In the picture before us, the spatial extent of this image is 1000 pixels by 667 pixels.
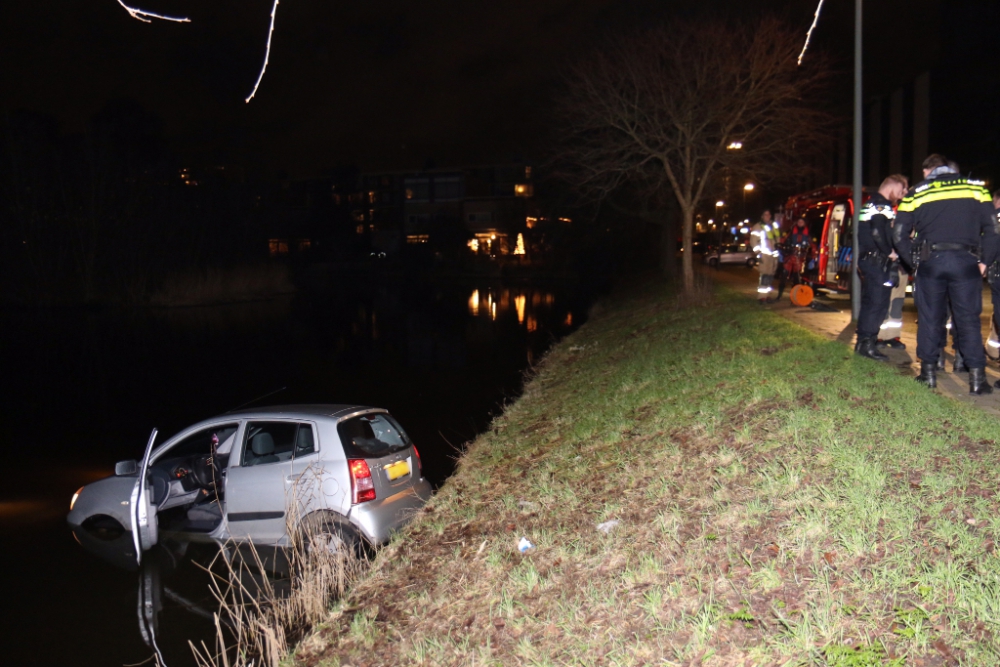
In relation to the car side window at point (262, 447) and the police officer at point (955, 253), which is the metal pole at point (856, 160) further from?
the car side window at point (262, 447)

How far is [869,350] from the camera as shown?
372 inches

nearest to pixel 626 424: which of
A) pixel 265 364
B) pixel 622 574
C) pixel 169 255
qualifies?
pixel 622 574

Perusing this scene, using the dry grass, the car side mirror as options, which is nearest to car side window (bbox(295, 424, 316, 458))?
the dry grass

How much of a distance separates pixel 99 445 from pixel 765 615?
41.3ft

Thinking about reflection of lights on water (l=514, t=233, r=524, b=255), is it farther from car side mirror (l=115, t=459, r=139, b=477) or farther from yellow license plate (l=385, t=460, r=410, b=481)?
car side mirror (l=115, t=459, r=139, b=477)

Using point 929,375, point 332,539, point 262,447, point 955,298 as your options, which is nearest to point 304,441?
point 262,447

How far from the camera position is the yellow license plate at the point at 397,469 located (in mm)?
7766

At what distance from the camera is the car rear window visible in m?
7.57

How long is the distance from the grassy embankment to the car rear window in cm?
77

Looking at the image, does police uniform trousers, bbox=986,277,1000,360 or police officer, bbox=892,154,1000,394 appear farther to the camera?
police uniform trousers, bbox=986,277,1000,360

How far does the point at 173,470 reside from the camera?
333 inches

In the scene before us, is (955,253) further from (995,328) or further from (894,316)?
(894,316)

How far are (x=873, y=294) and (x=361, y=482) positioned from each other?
20.9 feet

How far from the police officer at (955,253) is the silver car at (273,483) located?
5509 mm
